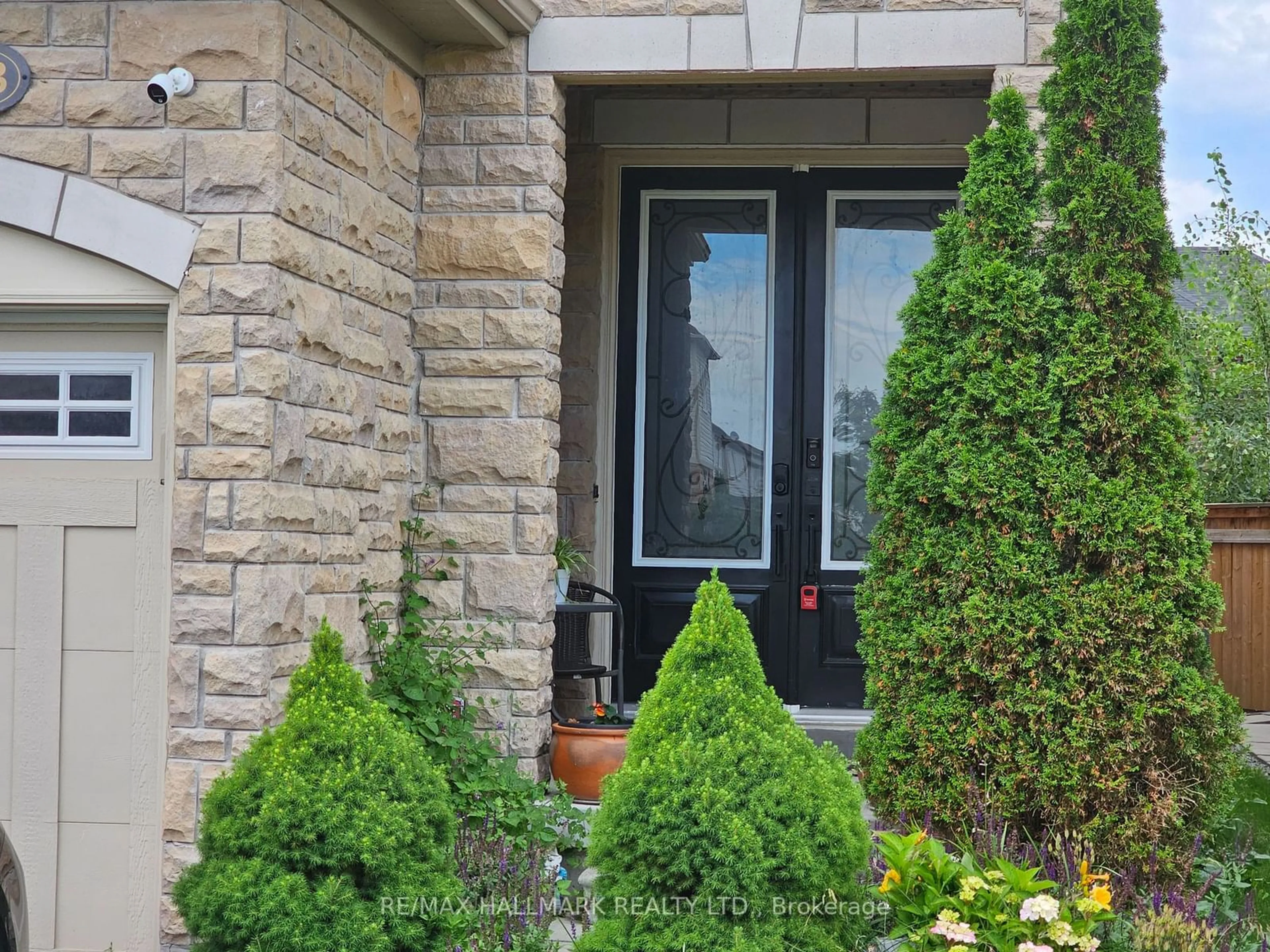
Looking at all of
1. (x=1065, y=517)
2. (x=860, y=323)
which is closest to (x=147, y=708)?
(x=1065, y=517)

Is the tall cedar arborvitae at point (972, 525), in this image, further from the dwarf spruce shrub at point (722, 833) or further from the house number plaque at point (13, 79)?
the house number plaque at point (13, 79)

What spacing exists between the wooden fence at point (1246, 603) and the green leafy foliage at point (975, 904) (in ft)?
20.8

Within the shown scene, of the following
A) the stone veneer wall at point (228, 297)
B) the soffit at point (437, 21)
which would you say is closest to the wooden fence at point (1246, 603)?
the soffit at point (437, 21)

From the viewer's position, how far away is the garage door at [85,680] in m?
4.16

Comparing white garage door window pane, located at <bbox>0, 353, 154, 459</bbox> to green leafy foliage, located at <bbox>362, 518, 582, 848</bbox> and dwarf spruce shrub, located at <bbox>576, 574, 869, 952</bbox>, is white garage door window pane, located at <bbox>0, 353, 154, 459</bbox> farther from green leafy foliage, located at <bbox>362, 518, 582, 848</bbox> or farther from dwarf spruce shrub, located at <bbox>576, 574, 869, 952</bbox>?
dwarf spruce shrub, located at <bbox>576, 574, 869, 952</bbox>

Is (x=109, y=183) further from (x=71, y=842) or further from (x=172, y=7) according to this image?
(x=71, y=842)

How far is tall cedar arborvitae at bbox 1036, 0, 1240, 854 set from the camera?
4.19 meters

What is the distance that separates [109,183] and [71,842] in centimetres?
212

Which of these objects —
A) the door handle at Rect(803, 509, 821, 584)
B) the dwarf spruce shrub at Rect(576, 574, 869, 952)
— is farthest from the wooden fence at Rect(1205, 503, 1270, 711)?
the dwarf spruce shrub at Rect(576, 574, 869, 952)

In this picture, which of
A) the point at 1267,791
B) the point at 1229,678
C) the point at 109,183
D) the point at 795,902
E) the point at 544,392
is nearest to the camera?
the point at 795,902

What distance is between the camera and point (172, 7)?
4.10 metres

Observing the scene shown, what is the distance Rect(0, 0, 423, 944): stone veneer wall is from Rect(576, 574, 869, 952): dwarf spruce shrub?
134cm

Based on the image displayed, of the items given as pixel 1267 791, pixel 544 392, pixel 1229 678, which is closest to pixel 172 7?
pixel 544 392

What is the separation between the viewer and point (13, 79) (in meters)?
4.12
